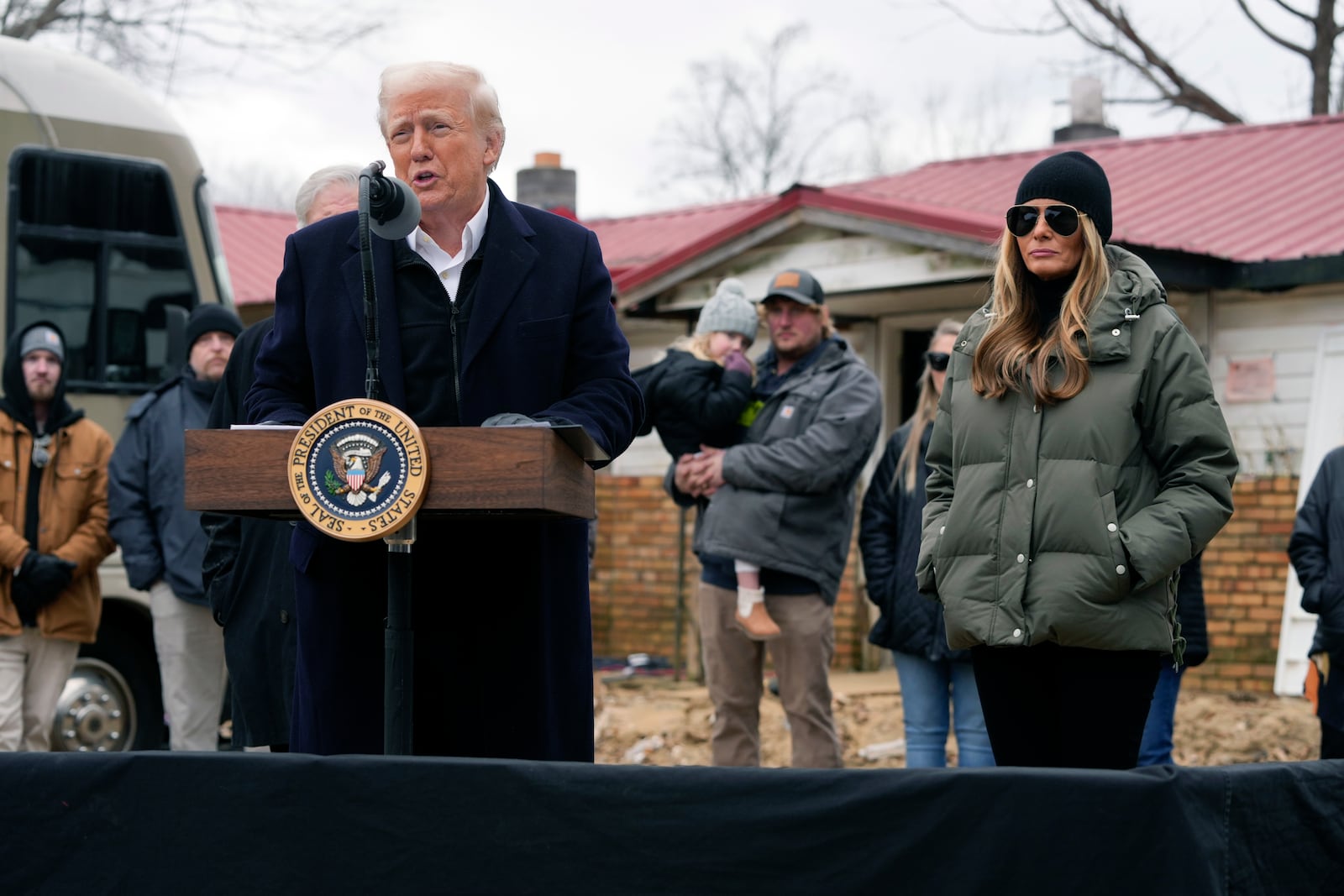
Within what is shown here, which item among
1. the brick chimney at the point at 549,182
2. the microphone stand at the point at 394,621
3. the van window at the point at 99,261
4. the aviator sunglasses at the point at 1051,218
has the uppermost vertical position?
the brick chimney at the point at 549,182

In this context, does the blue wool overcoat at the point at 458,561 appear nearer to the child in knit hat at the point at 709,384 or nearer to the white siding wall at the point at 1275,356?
the child in knit hat at the point at 709,384

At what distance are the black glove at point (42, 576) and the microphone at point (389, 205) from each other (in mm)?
4165

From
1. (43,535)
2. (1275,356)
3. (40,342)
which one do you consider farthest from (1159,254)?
(43,535)

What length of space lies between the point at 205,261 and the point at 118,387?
84 cm

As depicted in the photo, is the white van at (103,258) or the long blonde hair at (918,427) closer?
the long blonde hair at (918,427)

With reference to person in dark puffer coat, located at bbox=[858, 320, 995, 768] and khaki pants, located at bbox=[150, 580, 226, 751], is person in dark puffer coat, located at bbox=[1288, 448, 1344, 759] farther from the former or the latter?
khaki pants, located at bbox=[150, 580, 226, 751]

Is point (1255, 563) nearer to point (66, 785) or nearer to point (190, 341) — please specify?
point (190, 341)

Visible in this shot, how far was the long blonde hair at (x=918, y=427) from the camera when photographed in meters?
→ 6.06

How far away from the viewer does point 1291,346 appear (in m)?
9.72

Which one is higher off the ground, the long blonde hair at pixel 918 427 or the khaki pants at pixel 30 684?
the long blonde hair at pixel 918 427

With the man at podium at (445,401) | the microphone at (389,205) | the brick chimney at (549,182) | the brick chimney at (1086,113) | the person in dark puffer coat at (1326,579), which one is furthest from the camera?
the brick chimney at (549,182)

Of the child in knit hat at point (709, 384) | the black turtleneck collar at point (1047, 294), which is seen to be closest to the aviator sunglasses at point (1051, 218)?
the black turtleneck collar at point (1047, 294)

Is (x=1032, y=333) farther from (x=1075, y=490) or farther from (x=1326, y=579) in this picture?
(x=1326, y=579)

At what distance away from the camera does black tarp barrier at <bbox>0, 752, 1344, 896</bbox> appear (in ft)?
8.25
